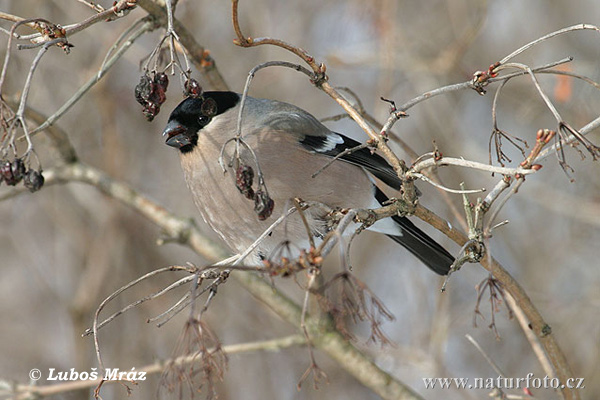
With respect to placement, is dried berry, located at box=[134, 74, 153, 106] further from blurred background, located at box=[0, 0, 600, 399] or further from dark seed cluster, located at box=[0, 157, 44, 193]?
blurred background, located at box=[0, 0, 600, 399]

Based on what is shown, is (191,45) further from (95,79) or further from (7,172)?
(7,172)

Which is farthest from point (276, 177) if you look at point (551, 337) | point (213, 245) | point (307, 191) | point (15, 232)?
point (15, 232)

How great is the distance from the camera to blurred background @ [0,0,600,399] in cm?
420

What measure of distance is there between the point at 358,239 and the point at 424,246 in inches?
81.7

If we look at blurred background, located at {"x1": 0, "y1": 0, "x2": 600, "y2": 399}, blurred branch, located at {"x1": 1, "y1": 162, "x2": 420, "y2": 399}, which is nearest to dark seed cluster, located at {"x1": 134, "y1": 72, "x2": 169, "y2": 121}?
blurred branch, located at {"x1": 1, "y1": 162, "x2": 420, "y2": 399}

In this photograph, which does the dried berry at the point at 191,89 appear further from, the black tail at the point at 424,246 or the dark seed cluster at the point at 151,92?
the black tail at the point at 424,246

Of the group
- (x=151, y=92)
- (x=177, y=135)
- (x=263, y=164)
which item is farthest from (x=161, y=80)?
(x=177, y=135)

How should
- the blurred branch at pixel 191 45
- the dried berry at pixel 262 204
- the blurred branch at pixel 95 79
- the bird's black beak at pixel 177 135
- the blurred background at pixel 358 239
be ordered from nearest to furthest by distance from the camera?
the dried berry at pixel 262 204 < the blurred branch at pixel 95 79 < the blurred branch at pixel 191 45 < the bird's black beak at pixel 177 135 < the blurred background at pixel 358 239

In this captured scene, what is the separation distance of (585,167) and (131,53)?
298cm

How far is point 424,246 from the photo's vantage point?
3291mm

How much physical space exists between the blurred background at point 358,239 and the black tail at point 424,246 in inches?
28.7

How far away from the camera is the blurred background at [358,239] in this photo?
4.20m

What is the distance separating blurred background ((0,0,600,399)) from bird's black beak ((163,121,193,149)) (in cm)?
129

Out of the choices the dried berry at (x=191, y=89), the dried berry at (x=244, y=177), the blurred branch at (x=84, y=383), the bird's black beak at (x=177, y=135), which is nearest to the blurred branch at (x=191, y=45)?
the bird's black beak at (x=177, y=135)
